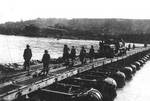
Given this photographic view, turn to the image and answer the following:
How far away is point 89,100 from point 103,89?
13.4 ft

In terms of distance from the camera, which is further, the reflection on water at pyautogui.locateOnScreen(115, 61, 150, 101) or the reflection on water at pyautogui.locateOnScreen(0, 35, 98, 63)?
the reflection on water at pyautogui.locateOnScreen(0, 35, 98, 63)

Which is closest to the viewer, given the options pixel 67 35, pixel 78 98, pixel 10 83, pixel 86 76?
pixel 78 98

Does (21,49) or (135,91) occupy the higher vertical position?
(21,49)

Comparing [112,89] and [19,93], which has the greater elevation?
[19,93]

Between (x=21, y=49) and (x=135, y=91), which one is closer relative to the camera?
(x=135, y=91)

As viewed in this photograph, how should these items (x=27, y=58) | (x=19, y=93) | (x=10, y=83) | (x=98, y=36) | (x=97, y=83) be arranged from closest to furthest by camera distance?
(x=19, y=93)
(x=10, y=83)
(x=97, y=83)
(x=27, y=58)
(x=98, y=36)

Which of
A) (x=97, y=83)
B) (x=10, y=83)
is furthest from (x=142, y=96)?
(x=10, y=83)

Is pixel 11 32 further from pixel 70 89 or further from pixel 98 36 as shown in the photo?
pixel 70 89

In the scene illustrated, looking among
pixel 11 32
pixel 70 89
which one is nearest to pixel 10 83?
pixel 70 89

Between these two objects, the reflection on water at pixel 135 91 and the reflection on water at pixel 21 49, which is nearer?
the reflection on water at pixel 135 91

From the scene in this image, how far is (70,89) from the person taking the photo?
13.7m

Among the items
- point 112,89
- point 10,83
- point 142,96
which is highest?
point 10,83

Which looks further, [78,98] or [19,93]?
[78,98]

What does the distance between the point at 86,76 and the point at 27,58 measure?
4594 millimetres
